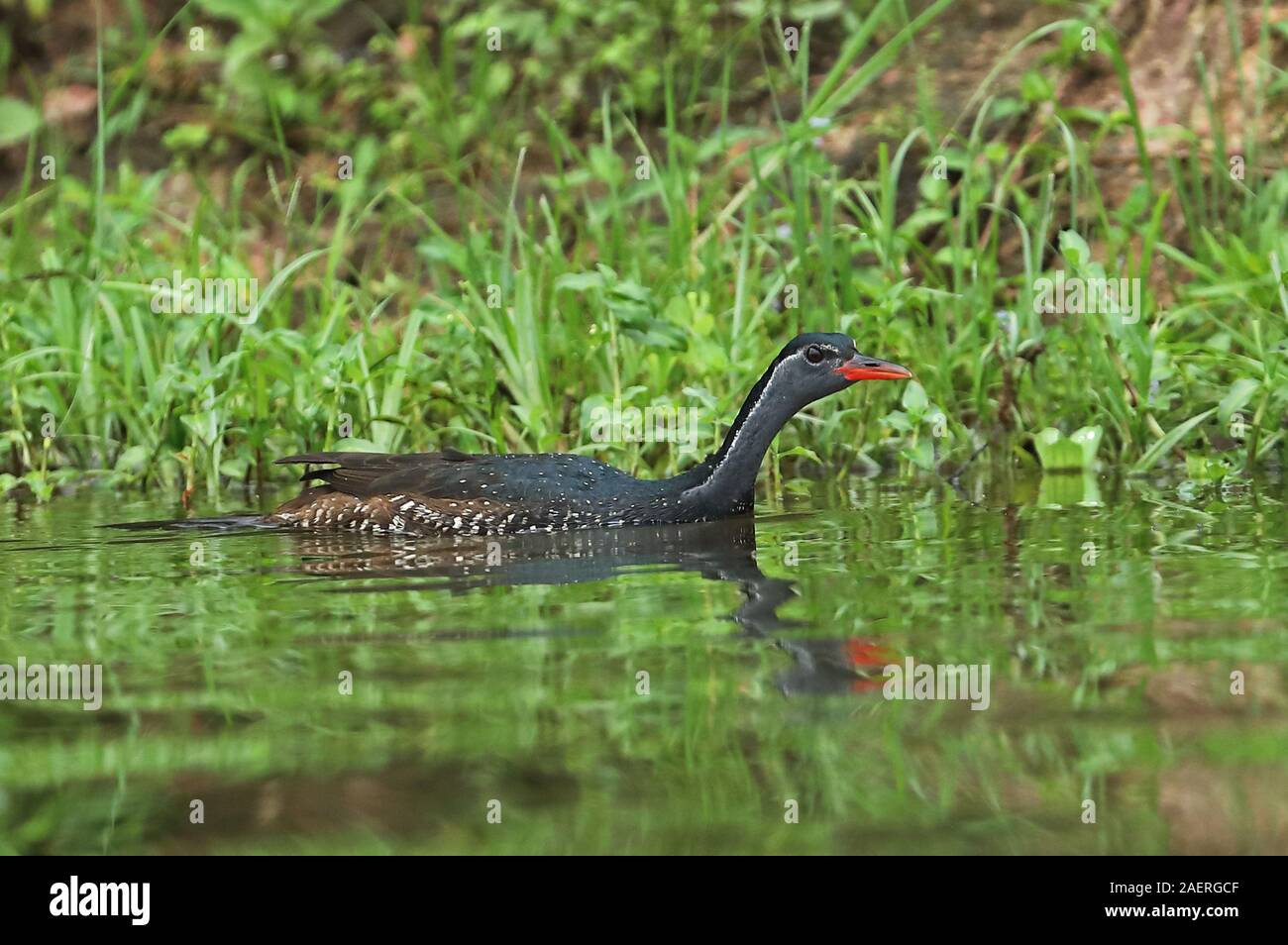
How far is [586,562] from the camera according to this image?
249 inches

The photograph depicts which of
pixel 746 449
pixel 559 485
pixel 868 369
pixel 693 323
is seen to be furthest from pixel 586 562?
pixel 693 323

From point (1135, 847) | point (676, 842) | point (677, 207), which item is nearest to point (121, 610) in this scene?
point (676, 842)

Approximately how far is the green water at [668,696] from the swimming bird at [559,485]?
0.50 m

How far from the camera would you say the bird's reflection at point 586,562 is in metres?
4.79

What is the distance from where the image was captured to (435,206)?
12.5 m

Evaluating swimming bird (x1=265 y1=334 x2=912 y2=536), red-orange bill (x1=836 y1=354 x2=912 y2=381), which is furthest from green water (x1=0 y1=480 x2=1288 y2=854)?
red-orange bill (x1=836 y1=354 x2=912 y2=381)

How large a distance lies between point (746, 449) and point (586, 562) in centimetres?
113

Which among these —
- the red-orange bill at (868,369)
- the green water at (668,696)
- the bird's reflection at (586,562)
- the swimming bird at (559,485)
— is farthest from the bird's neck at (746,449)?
the green water at (668,696)

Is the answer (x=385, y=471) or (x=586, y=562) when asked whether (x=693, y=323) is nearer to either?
(x=385, y=471)

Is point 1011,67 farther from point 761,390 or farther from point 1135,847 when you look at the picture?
point 1135,847

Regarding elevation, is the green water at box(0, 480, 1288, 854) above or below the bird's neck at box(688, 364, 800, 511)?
below

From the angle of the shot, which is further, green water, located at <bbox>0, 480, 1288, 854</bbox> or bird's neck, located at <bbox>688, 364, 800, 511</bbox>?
bird's neck, located at <bbox>688, 364, 800, 511</bbox>

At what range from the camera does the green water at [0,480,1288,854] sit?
10.6 feet

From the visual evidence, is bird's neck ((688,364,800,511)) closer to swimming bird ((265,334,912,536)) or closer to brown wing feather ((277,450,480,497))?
swimming bird ((265,334,912,536))
